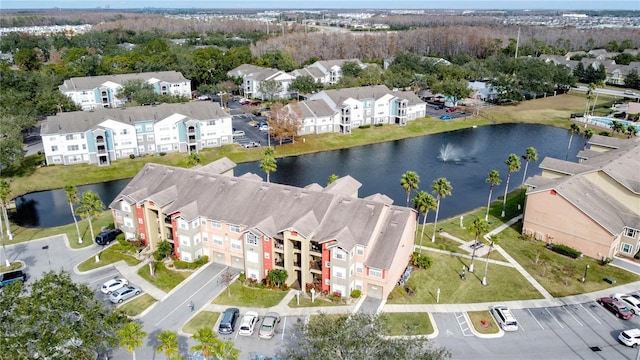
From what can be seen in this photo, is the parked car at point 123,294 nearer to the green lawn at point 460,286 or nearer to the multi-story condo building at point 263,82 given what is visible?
the green lawn at point 460,286

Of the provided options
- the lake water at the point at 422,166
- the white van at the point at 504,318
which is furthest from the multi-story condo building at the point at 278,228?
the lake water at the point at 422,166

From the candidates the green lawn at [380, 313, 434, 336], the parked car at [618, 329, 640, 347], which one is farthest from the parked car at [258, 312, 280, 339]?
the parked car at [618, 329, 640, 347]

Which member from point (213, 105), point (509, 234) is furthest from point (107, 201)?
point (509, 234)

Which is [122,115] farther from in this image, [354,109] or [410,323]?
[410,323]

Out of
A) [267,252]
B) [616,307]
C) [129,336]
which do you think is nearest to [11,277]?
[129,336]

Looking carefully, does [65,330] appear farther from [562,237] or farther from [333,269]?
[562,237]
